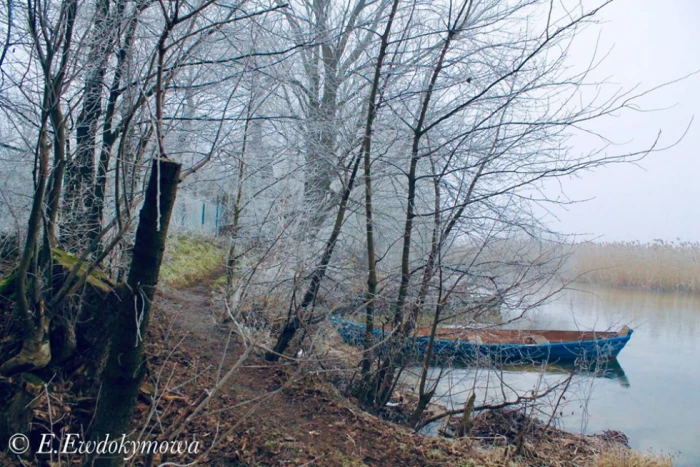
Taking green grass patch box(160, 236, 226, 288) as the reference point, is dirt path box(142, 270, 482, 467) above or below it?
below

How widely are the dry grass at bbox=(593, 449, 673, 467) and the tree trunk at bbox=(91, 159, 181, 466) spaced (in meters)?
4.65

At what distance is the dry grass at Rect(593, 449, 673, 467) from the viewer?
4.86 metres

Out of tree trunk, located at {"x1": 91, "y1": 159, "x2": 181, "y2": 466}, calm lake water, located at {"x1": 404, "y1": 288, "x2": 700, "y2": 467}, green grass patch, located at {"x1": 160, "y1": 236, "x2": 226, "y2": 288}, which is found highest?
tree trunk, located at {"x1": 91, "y1": 159, "x2": 181, "y2": 466}

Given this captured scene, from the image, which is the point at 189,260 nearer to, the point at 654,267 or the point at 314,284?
the point at 314,284

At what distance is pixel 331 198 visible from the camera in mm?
6043

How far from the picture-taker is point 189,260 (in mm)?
11336

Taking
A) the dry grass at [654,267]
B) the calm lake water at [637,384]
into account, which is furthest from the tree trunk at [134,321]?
the dry grass at [654,267]

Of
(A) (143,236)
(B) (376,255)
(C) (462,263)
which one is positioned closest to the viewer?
(A) (143,236)

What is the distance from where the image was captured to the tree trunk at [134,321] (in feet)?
6.09

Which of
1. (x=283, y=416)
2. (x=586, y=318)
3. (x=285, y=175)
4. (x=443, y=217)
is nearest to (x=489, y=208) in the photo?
(x=443, y=217)

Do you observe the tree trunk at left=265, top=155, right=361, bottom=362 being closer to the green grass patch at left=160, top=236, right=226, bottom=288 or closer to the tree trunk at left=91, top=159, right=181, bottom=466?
the green grass patch at left=160, top=236, right=226, bottom=288

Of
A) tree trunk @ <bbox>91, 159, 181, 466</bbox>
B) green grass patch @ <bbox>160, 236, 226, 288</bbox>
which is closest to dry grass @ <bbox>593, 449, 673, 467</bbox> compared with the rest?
tree trunk @ <bbox>91, 159, 181, 466</bbox>

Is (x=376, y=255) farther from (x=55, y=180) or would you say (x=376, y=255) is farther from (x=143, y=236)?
(x=143, y=236)

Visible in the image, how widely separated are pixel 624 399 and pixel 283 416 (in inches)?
308
